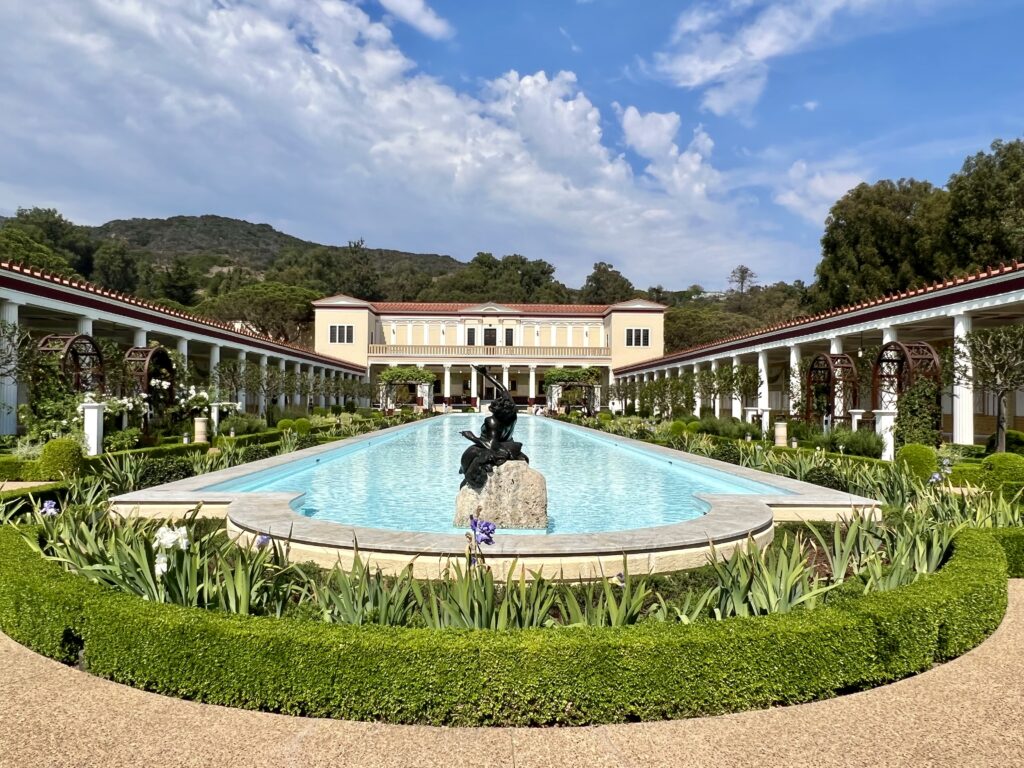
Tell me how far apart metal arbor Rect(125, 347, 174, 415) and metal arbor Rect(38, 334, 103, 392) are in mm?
725

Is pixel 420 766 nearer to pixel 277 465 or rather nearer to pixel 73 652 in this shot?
pixel 73 652

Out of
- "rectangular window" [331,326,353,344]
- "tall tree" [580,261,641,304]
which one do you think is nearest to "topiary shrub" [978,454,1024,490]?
"rectangular window" [331,326,353,344]

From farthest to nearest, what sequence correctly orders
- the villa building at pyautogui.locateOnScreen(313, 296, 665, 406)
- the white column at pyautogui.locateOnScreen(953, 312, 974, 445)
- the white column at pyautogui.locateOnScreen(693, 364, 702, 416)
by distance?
the villa building at pyautogui.locateOnScreen(313, 296, 665, 406) → the white column at pyautogui.locateOnScreen(693, 364, 702, 416) → the white column at pyautogui.locateOnScreen(953, 312, 974, 445)

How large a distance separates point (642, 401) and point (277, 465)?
2492cm

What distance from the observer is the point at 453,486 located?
387 inches

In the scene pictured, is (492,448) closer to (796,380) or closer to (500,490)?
(500,490)

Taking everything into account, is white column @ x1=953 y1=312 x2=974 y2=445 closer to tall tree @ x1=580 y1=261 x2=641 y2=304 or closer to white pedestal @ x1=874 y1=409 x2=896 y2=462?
white pedestal @ x1=874 y1=409 x2=896 y2=462

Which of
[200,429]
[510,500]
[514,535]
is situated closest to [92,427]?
[200,429]

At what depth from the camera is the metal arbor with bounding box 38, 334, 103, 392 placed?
1424 cm

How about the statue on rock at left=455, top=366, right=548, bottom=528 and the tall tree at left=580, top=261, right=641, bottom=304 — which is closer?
the statue on rock at left=455, top=366, right=548, bottom=528

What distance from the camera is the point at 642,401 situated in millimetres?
33312

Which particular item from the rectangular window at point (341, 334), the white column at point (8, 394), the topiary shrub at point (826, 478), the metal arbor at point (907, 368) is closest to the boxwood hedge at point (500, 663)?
the topiary shrub at point (826, 478)

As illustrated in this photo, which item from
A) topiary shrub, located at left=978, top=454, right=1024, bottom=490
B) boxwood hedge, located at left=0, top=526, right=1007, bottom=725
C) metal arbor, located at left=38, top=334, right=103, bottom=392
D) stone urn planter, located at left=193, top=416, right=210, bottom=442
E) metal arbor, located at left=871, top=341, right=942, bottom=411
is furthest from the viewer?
stone urn planter, located at left=193, top=416, right=210, bottom=442

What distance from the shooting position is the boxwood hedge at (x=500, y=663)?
2770mm
